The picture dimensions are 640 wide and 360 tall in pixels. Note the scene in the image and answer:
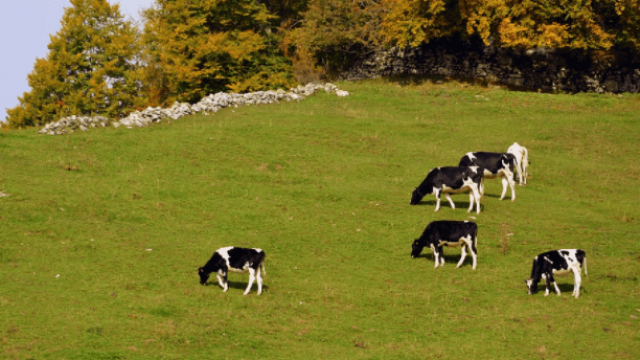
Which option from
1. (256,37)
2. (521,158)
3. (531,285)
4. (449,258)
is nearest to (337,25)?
(256,37)

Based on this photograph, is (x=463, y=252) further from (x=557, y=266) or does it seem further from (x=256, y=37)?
(x=256, y=37)

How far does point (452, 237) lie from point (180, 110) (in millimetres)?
24729

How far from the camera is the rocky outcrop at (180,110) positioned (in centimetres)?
3866

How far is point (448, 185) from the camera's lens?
27.9 meters

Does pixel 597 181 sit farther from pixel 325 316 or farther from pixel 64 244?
pixel 64 244

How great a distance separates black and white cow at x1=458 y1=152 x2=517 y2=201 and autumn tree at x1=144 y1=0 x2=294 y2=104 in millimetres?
30751

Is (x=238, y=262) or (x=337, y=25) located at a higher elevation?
(x=337, y=25)

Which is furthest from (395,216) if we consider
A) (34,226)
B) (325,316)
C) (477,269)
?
(34,226)

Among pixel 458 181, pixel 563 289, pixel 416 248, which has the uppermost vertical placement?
pixel 458 181

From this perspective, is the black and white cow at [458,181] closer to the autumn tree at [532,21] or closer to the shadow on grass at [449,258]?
the shadow on grass at [449,258]

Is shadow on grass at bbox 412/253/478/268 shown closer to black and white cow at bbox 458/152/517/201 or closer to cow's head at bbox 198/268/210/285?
cow's head at bbox 198/268/210/285

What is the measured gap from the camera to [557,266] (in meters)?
20.1

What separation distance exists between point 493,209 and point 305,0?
42.5 m

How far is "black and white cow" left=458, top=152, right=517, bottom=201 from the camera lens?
30.1 meters
